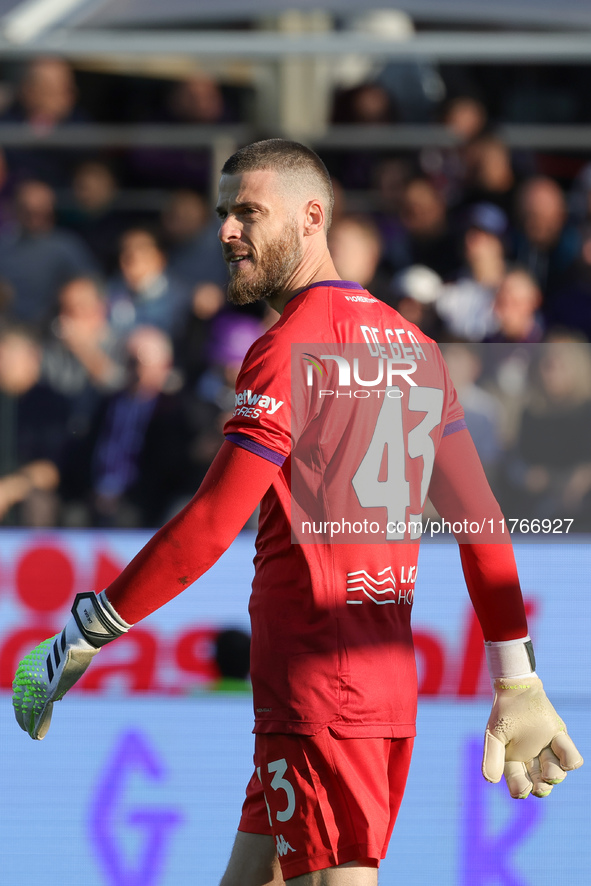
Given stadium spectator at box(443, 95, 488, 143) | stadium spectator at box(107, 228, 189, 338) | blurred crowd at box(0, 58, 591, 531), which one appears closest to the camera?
blurred crowd at box(0, 58, 591, 531)

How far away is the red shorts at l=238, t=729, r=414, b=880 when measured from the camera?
6.94ft

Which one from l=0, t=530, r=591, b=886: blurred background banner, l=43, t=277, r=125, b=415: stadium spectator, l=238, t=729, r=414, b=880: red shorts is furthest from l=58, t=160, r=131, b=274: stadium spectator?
l=238, t=729, r=414, b=880: red shorts

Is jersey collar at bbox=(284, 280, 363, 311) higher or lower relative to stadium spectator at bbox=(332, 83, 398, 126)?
lower

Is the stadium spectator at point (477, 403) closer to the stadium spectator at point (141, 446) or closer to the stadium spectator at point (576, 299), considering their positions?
the stadium spectator at point (576, 299)

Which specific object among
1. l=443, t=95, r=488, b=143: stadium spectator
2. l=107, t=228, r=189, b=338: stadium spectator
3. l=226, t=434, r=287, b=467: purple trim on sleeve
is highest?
l=443, t=95, r=488, b=143: stadium spectator

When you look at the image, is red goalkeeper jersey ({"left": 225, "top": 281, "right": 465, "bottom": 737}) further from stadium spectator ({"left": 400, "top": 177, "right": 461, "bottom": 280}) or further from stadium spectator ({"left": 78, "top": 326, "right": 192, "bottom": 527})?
stadium spectator ({"left": 400, "top": 177, "right": 461, "bottom": 280})

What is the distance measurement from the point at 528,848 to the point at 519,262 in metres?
3.25

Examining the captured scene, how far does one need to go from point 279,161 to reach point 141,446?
288 cm

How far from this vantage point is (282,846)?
2156 mm

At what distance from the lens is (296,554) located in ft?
7.16

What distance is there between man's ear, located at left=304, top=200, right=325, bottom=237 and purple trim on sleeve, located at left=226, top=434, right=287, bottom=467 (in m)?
0.55

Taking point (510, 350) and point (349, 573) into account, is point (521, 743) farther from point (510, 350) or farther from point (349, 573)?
point (510, 350)

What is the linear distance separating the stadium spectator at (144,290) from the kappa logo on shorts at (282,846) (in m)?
3.88

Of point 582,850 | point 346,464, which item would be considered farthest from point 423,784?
point 346,464
